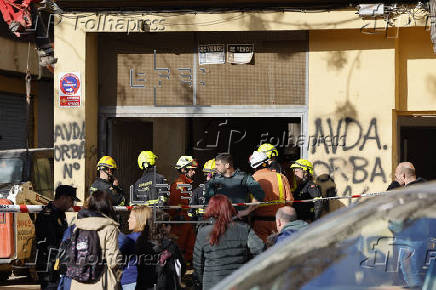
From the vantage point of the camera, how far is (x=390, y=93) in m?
→ 12.4

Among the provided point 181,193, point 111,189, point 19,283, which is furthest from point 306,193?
point 19,283

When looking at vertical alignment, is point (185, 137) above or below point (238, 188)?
above

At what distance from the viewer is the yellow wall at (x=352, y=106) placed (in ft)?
Result: 40.8

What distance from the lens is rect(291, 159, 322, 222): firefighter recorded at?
11.4 meters

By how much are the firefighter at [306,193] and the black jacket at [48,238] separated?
12.2ft

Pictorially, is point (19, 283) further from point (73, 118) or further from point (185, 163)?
point (185, 163)

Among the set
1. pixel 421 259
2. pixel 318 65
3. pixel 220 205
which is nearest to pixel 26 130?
pixel 318 65

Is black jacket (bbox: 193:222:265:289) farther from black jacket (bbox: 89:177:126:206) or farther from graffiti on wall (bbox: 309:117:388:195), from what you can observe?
graffiti on wall (bbox: 309:117:388:195)

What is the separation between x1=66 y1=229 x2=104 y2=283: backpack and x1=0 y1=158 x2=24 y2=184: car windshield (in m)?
6.16

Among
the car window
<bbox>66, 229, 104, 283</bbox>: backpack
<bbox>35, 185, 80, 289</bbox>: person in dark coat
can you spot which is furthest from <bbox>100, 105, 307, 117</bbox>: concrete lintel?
the car window

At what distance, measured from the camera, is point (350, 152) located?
41.1 feet

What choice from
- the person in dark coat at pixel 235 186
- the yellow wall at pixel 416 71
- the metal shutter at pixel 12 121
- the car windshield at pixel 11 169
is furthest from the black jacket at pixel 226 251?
the metal shutter at pixel 12 121

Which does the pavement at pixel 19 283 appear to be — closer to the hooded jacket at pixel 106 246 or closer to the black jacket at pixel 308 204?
the black jacket at pixel 308 204

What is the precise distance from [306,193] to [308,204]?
163mm
